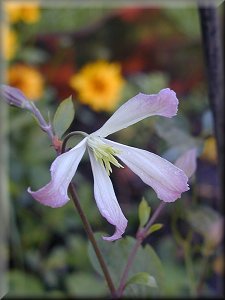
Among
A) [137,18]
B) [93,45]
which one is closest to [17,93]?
[93,45]

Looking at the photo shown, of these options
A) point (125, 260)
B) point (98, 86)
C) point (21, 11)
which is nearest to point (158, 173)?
point (125, 260)

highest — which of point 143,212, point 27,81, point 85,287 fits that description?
point 27,81

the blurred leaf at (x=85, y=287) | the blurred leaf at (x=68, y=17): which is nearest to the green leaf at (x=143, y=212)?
the blurred leaf at (x=85, y=287)

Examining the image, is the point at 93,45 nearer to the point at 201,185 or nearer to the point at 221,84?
the point at 201,185

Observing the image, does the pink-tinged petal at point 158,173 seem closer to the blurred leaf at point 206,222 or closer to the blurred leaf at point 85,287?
the blurred leaf at point 206,222

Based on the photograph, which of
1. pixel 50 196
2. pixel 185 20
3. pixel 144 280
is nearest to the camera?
pixel 50 196

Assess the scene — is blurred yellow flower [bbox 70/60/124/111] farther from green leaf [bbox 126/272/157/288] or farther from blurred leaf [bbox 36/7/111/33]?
green leaf [bbox 126/272/157/288]

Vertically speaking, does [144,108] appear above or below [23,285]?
above

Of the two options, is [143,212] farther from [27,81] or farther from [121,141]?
[27,81]
